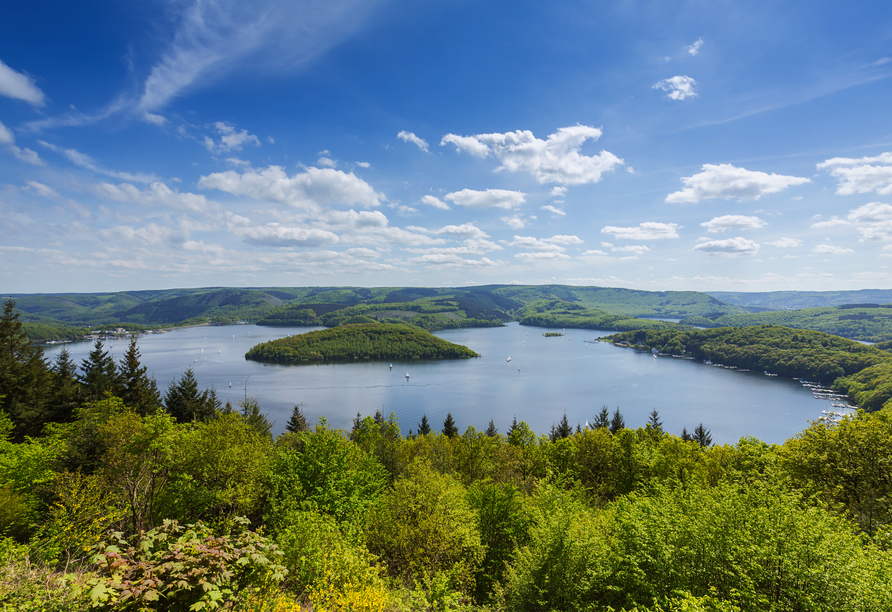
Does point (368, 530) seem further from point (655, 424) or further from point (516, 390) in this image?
point (516, 390)

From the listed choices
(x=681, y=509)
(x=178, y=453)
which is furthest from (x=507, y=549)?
(x=178, y=453)

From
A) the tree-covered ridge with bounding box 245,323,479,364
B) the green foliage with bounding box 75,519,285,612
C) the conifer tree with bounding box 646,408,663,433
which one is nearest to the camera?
the green foliage with bounding box 75,519,285,612

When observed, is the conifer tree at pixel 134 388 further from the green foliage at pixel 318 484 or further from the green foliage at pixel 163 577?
the green foliage at pixel 163 577

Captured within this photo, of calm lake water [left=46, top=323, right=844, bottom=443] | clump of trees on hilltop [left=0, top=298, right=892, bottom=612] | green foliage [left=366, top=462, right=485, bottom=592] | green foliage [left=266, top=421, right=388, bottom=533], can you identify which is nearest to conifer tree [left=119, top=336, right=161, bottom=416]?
clump of trees on hilltop [left=0, top=298, right=892, bottom=612]

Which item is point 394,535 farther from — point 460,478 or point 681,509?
point 460,478

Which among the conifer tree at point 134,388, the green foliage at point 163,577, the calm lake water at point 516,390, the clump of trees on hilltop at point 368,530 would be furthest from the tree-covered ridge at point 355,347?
the green foliage at point 163,577

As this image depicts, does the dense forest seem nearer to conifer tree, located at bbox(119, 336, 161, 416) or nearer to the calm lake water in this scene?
the calm lake water

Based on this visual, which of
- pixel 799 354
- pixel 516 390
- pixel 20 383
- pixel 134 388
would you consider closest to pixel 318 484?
pixel 134 388
